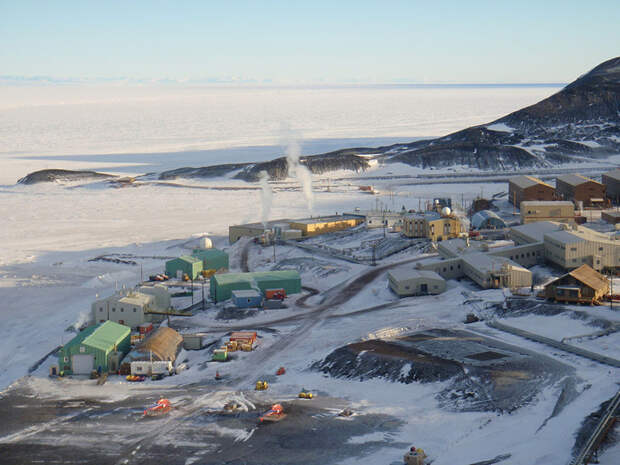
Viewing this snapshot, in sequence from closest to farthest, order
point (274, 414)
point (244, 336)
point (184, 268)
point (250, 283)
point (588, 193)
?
point (274, 414)
point (244, 336)
point (250, 283)
point (184, 268)
point (588, 193)

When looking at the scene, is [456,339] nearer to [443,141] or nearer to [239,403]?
[239,403]

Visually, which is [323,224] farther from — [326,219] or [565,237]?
[565,237]

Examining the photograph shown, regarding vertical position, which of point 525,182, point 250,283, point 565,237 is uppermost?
point 525,182

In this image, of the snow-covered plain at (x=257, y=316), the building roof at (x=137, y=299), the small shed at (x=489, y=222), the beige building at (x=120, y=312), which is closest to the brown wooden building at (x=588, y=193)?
the small shed at (x=489, y=222)

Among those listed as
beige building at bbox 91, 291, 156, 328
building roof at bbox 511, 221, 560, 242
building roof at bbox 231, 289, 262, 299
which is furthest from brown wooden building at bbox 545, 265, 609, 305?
beige building at bbox 91, 291, 156, 328

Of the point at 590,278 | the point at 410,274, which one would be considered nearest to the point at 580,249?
the point at 590,278

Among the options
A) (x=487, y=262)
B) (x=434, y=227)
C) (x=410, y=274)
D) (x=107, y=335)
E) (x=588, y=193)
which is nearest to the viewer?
(x=107, y=335)

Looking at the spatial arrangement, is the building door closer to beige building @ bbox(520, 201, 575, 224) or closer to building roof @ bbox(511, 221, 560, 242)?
building roof @ bbox(511, 221, 560, 242)
